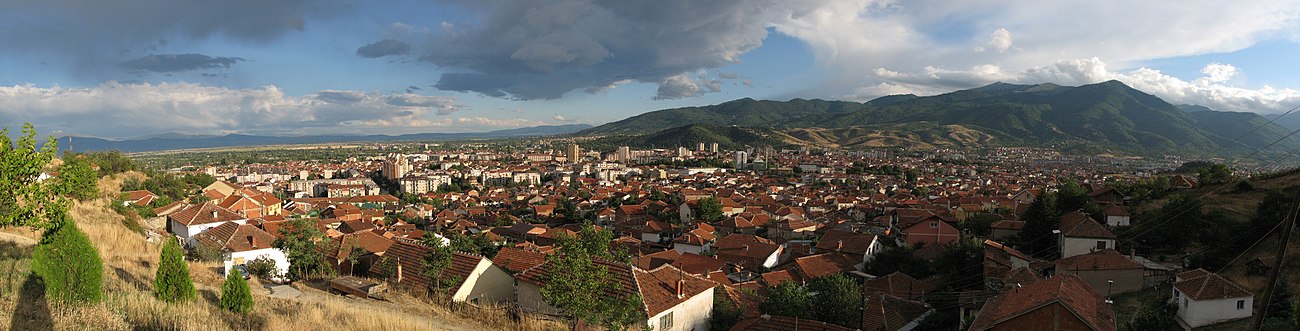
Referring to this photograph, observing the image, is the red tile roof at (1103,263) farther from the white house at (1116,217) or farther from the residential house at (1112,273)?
the white house at (1116,217)

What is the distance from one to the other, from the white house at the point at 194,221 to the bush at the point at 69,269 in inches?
690

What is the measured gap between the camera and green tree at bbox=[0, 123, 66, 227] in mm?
6344

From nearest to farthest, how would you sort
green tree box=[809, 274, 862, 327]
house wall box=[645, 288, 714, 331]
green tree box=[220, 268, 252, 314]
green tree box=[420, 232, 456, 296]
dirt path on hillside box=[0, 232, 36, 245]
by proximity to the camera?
green tree box=[220, 268, 252, 314] → dirt path on hillside box=[0, 232, 36, 245] → green tree box=[420, 232, 456, 296] → house wall box=[645, 288, 714, 331] → green tree box=[809, 274, 862, 327]

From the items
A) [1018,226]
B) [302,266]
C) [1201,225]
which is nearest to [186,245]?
[302,266]

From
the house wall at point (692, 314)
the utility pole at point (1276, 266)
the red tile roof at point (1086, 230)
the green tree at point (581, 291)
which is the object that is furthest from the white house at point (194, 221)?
the red tile roof at point (1086, 230)

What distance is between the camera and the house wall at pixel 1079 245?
744 inches

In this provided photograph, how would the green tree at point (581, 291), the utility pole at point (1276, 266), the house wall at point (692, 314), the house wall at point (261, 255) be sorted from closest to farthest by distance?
the utility pole at point (1276, 266), the green tree at point (581, 291), the house wall at point (692, 314), the house wall at point (261, 255)

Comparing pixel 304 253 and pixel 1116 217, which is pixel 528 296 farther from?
pixel 1116 217

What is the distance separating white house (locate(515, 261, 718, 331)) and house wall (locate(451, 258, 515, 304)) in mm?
332

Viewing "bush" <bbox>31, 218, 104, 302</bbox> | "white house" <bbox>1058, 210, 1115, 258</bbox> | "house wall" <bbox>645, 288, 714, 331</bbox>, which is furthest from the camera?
"white house" <bbox>1058, 210, 1115, 258</bbox>

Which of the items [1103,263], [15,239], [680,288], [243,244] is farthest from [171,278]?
[1103,263]

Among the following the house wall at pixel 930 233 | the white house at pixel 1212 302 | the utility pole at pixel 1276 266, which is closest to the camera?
the utility pole at pixel 1276 266

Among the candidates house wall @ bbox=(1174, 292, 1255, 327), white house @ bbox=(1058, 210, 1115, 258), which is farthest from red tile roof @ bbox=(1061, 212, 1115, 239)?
house wall @ bbox=(1174, 292, 1255, 327)

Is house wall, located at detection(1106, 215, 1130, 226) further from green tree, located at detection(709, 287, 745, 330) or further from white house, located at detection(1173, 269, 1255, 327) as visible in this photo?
green tree, located at detection(709, 287, 745, 330)
